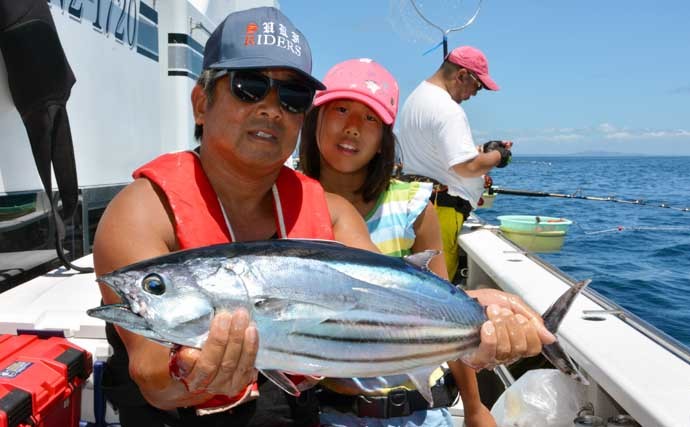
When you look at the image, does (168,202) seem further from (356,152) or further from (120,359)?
(356,152)

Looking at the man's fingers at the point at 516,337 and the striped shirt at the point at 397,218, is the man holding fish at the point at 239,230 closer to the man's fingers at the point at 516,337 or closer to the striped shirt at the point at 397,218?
the man's fingers at the point at 516,337

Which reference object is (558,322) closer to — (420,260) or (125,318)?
(420,260)

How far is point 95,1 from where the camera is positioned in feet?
13.2

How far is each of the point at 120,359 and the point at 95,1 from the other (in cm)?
312

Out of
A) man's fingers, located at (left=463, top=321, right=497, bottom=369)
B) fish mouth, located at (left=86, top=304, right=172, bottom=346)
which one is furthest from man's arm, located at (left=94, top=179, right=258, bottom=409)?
man's fingers, located at (left=463, top=321, right=497, bottom=369)

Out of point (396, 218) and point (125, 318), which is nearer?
point (125, 318)

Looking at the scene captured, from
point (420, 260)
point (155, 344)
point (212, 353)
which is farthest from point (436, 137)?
point (212, 353)

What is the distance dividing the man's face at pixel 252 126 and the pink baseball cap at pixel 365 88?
560mm

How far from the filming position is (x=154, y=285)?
48.9 inches

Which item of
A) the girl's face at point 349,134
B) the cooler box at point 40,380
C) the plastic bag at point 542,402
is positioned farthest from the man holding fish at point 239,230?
the plastic bag at point 542,402

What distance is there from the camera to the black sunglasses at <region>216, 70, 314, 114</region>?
173 centimetres

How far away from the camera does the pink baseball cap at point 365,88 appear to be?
2328 millimetres

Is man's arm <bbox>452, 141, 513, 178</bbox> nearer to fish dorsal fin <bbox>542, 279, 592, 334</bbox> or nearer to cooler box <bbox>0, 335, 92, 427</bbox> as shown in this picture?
fish dorsal fin <bbox>542, 279, 592, 334</bbox>

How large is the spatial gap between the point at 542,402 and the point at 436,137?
7.97 feet
